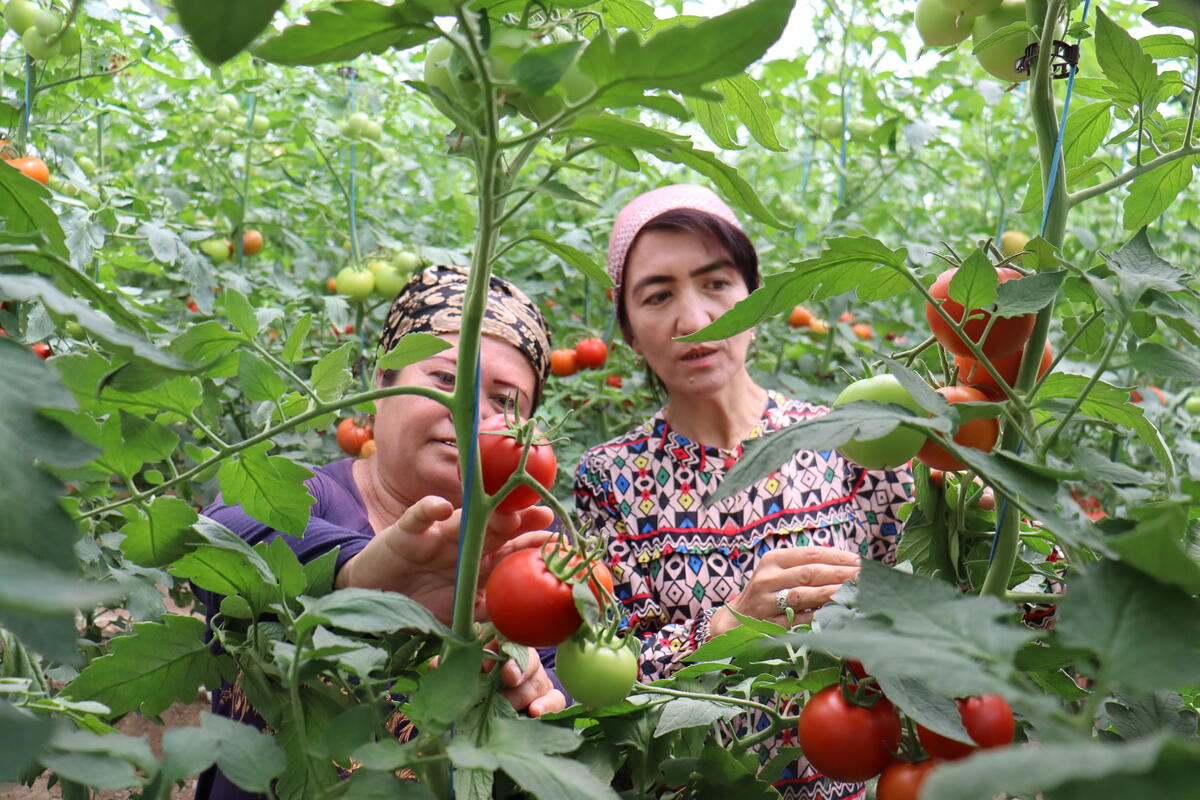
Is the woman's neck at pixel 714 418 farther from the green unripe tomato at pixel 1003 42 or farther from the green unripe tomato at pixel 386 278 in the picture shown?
the green unripe tomato at pixel 1003 42

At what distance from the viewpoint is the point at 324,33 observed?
1.61 feet

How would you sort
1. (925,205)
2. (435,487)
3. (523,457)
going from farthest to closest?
(925,205), (435,487), (523,457)

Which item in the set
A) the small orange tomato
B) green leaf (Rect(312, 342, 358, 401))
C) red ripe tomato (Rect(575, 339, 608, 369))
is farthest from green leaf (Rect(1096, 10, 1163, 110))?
the small orange tomato

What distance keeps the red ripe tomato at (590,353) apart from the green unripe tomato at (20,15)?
1357mm

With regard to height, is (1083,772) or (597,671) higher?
(1083,772)

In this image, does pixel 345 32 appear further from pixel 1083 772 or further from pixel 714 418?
pixel 714 418

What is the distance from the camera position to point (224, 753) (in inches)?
19.8

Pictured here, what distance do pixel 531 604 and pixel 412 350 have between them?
197mm

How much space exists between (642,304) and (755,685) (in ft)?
3.97

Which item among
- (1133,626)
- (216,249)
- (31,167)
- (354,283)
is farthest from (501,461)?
(216,249)

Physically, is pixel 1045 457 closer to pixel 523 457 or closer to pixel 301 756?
pixel 523 457

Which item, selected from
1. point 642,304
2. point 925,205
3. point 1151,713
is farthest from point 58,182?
point 925,205

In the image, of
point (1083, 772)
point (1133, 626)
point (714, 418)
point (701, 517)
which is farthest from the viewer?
point (714, 418)

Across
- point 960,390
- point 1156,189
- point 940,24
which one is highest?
point 940,24
